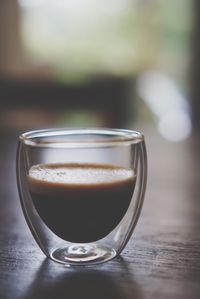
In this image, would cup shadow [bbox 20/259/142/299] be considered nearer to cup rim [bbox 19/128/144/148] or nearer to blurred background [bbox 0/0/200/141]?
cup rim [bbox 19/128/144/148]

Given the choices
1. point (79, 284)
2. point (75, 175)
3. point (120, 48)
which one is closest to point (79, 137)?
point (75, 175)

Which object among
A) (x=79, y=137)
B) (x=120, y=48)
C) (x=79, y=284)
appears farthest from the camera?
(x=120, y=48)

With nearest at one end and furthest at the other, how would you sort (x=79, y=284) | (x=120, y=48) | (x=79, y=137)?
1. (x=79, y=284)
2. (x=79, y=137)
3. (x=120, y=48)

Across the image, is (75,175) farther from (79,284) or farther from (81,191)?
(79,284)

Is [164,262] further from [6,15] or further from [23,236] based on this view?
[6,15]

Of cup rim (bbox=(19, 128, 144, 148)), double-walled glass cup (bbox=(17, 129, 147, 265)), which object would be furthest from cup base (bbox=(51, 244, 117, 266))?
cup rim (bbox=(19, 128, 144, 148))

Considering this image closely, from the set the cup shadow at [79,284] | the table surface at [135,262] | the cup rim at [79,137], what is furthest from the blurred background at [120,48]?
the cup shadow at [79,284]

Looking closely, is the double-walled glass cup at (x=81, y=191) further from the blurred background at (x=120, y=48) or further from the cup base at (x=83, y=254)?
the blurred background at (x=120, y=48)
